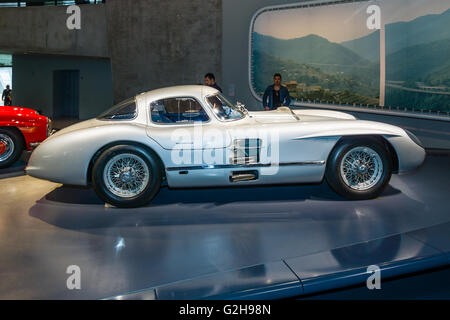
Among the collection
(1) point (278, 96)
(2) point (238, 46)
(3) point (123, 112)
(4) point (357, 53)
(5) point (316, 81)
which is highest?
(2) point (238, 46)

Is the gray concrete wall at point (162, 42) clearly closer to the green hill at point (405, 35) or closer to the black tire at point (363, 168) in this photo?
the green hill at point (405, 35)

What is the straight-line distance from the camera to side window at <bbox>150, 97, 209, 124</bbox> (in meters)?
5.27

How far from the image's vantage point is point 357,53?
962 cm

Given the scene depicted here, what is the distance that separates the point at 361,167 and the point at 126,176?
2712 mm

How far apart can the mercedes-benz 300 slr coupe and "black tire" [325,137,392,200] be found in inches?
0.4

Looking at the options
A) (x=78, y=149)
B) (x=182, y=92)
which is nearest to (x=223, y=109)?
(x=182, y=92)

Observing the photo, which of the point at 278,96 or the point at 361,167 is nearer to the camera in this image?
the point at 361,167

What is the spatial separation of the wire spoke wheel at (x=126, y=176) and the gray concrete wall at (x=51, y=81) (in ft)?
43.9

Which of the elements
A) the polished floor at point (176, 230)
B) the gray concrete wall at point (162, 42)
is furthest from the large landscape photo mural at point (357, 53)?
the polished floor at point (176, 230)

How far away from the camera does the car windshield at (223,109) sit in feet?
17.5

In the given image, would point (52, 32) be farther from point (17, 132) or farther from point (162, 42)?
point (17, 132)

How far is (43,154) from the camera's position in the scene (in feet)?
16.9
